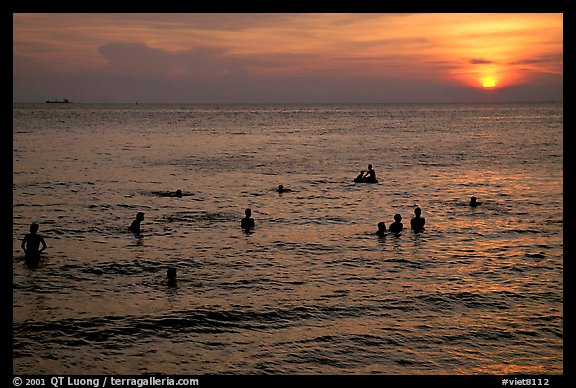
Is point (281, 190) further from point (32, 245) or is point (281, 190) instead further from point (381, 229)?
Result: point (32, 245)

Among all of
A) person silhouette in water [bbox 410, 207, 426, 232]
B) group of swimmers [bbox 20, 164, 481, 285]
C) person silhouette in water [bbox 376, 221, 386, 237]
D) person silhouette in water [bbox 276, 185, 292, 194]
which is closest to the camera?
group of swimmers [bbox 20, 164, 481, 285]

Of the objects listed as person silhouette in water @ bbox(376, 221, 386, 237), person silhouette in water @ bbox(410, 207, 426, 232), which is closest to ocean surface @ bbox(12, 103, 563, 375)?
person silhouette in water @ bbox(410, 207, 426, 232)

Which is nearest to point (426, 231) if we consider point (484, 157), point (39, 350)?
point (39, 350)

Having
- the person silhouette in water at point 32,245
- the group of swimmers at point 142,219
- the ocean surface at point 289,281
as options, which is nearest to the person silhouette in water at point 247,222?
the group of swimmers at point 142,219

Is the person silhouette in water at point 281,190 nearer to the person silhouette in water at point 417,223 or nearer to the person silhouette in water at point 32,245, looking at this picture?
the person silhouette in water at point 417,223

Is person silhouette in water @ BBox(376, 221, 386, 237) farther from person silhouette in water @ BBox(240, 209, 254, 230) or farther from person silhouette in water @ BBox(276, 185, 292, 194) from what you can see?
person silhouette in water @ BBox(276, 185, 292, 194)

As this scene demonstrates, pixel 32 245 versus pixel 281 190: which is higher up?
pixel 281 190

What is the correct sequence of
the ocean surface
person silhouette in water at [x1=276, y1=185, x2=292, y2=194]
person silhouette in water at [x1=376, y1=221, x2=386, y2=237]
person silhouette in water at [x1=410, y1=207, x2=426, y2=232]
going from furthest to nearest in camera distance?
person silhouette in water at [x1=276, y1=185, x2=292, y2=194] < person silhouette in water at [x1=410, y1=207, x2=426, y2=232] < person silhouette in water at [x1=376, y1=221, x2=386, y2=237] < the ocean surface

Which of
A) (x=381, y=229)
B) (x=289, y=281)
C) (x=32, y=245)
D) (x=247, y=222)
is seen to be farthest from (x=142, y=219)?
(x=381, y=229)

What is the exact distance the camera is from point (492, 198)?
3925 cm

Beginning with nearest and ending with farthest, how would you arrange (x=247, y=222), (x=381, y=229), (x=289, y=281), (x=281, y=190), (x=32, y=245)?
1. (x=289, y=281)
2. (x=32, y=245)
3. (x=381, y=229)
4. (x=247, y=222)
5. (x=281, y=190)
